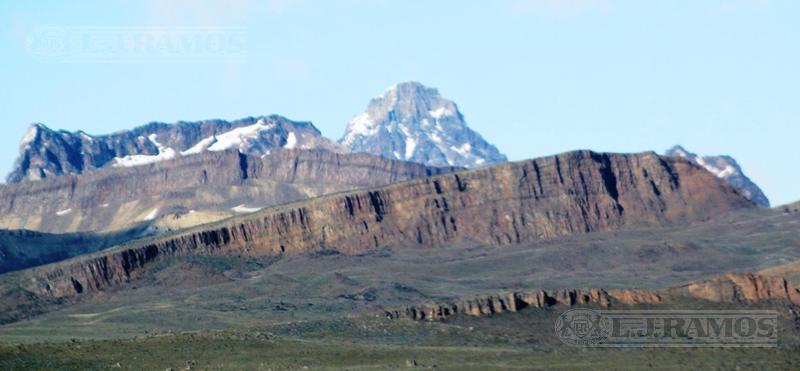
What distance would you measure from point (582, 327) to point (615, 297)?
12410 millimetres

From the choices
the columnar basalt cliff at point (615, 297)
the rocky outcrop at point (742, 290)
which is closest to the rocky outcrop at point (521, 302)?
the columnar basalt cliff at point (615, 297)

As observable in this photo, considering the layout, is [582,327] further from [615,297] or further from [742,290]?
[742,290]

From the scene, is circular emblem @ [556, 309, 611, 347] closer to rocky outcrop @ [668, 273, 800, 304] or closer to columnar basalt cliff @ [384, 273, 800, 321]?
columnar basalt cliff @ [384, 273, 800, 321]

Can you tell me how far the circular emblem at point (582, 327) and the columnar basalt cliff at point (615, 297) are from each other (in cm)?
367

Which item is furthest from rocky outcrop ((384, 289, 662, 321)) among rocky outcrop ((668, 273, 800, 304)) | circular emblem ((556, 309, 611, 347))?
rocky outcrop ((668, 273, 800, 304))

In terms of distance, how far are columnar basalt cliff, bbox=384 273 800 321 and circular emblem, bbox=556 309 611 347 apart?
12.0ft

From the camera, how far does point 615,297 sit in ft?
537

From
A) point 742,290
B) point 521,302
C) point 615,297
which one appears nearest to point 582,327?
point 521,302

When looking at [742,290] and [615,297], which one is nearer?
[615,297]

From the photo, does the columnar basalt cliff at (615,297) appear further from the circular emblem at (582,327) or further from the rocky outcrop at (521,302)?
the circular emblem at (582,327)

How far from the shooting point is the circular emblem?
146750 mm

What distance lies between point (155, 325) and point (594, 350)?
237ft

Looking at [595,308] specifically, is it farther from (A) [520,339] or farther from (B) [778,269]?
(B) [778,269]

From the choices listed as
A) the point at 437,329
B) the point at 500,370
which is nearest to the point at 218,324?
the point at 437,329
